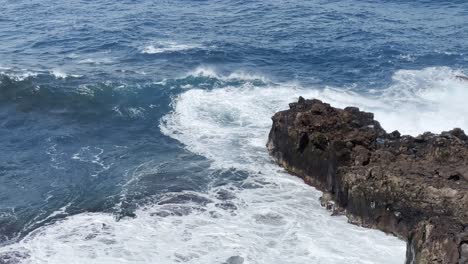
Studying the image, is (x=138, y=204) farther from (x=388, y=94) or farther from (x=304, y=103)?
(x=388, y=94)

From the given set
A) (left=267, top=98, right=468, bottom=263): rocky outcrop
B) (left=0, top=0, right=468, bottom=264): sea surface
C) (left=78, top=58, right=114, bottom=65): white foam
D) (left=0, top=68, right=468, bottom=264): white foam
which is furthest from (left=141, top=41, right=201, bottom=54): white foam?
(left=267, top=98, right=468, bottom=263): rocky outcrop

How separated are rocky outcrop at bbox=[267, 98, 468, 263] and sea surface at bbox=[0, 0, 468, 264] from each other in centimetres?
85

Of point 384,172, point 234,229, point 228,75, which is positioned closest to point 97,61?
point 228,75

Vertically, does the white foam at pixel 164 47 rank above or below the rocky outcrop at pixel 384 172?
above

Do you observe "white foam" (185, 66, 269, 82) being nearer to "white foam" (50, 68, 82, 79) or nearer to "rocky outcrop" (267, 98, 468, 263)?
"white foam" (50, 68, 82, 79)

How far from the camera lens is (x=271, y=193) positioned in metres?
27.0

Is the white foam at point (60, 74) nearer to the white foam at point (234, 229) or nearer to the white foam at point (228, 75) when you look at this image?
the white foam at point (228, 75)

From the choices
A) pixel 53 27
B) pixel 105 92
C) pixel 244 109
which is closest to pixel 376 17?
pixel 244 109

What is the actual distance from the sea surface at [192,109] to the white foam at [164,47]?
0.84ft

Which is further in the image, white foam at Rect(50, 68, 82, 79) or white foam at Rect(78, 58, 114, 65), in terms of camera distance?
white foam at Rect(78, 58, 114, 65)

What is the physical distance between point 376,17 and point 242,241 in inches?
1450

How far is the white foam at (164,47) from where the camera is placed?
157 feet

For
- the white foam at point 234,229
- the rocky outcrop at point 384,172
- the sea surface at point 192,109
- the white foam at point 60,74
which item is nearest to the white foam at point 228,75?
the sea surface at point 192,109

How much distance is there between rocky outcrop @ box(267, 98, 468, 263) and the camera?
18750 mm
